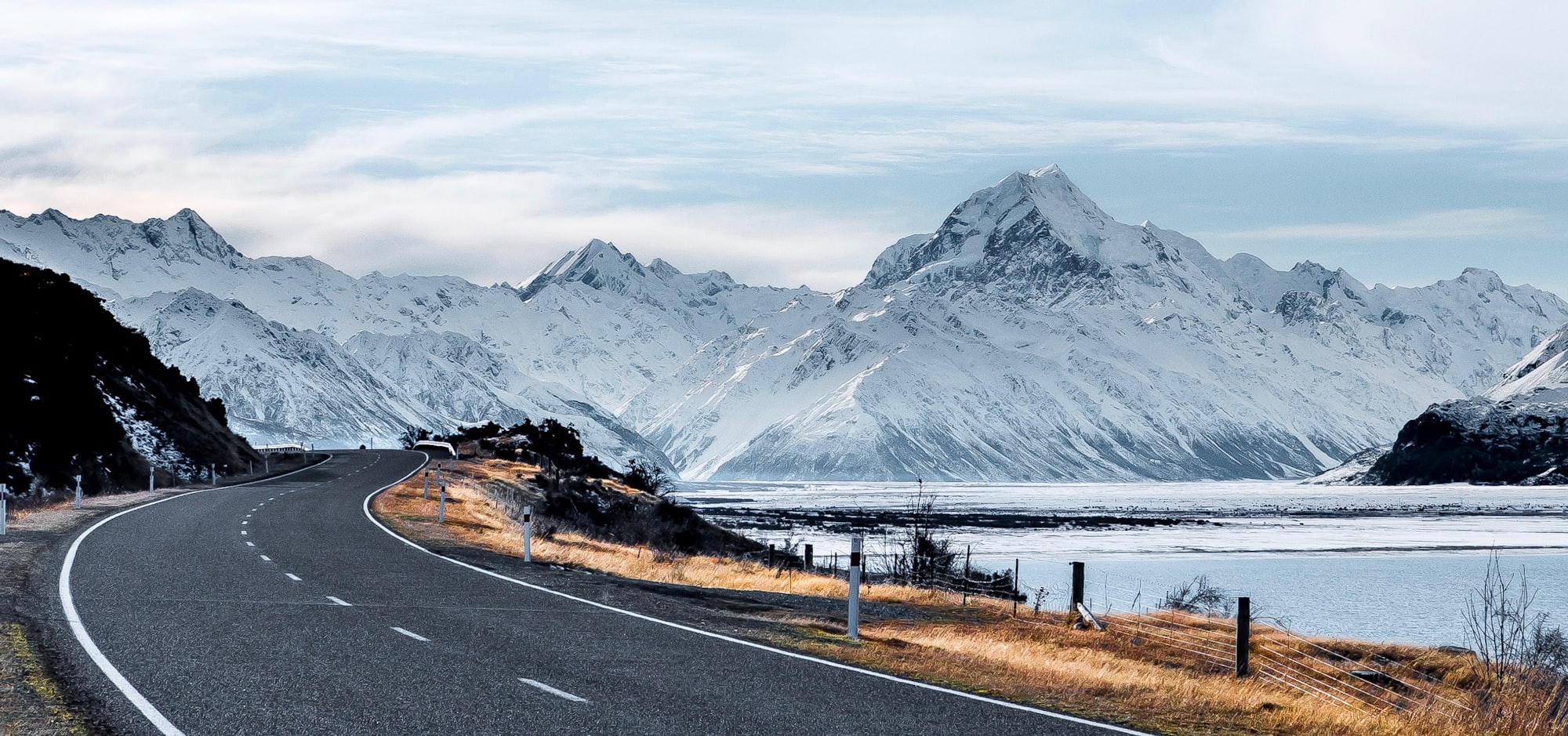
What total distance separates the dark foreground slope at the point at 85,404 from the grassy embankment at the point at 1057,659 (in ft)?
89.0

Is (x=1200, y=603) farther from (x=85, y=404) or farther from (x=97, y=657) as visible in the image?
(x=85, y=404)

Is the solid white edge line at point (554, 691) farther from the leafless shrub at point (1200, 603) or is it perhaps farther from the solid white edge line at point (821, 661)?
the leafless shrub at point (1200, 603)

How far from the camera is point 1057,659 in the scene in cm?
1961

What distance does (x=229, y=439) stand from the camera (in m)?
83.2

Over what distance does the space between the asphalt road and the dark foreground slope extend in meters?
36.8

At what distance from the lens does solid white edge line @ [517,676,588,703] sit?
13.2 metres

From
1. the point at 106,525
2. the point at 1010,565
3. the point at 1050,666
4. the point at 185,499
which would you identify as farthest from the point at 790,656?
the point at 1010,565

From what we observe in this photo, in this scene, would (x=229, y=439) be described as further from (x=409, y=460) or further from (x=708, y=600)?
(x=708, y=600)

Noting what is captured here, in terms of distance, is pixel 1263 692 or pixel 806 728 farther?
pixel 1263 692

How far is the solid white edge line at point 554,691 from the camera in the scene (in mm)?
13172

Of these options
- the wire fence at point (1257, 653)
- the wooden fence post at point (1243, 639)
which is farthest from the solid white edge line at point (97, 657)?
the wooden fence post at point (1243, 639)

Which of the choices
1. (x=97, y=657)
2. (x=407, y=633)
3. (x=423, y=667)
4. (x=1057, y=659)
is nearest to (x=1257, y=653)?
→ (x=1057, y=659)

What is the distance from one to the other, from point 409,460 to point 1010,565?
116ft

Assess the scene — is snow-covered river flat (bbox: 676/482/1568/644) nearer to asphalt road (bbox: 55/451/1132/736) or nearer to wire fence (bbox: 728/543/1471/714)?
wire fence (bbox: 728/543/1471/714)
